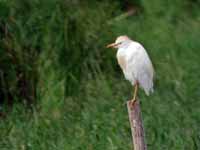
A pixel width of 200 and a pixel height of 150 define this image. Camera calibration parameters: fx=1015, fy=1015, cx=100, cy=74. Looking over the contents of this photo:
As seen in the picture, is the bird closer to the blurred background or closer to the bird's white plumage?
the bird's white plumage

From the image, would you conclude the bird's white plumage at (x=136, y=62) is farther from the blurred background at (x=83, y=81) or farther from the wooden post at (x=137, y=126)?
the blurred background at (x=83, y=81)

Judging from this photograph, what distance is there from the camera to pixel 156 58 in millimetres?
10680

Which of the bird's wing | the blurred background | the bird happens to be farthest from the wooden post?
the blurred background

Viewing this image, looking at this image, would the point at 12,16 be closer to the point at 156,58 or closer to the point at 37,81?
the point at 37,81

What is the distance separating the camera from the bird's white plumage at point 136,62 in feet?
24.8

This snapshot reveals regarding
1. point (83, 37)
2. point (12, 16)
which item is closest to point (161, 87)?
point (83, 37)

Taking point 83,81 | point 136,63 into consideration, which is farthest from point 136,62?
point 83,81

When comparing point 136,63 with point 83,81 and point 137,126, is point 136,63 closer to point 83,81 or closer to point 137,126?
point 137,126

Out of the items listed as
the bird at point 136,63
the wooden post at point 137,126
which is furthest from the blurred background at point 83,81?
the wooden post at point 137,126

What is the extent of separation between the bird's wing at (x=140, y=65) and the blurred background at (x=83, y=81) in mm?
969

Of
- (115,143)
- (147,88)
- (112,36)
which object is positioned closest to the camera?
(147,88)

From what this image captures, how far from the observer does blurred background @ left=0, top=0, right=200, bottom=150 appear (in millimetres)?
8836

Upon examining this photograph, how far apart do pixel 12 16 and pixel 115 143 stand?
2.41m

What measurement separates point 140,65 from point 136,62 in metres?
0.05
